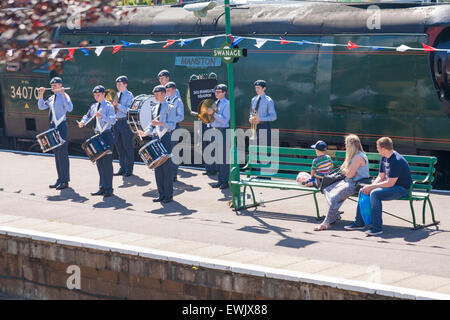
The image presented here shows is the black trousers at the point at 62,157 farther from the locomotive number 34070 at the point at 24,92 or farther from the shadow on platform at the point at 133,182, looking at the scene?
the locomotive number 34070 at the point at 24,92

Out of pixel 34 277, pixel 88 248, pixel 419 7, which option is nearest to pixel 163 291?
pixel 88 248

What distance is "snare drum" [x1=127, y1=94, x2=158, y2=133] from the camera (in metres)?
14.5

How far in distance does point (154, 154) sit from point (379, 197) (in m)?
3.82

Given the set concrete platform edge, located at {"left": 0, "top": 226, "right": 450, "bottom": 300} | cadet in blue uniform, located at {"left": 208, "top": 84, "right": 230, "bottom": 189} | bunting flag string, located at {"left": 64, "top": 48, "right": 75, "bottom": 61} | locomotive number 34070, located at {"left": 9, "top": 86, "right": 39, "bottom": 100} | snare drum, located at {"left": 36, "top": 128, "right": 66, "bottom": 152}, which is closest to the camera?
concrete platform edge, located at {"left": 0, "top": 226, "right": 450, "bottom": 300}

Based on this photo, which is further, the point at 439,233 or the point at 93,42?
the point at 93,42

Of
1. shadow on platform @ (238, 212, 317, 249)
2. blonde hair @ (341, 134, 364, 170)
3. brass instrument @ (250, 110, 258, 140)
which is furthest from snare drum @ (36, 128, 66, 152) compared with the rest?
blonde hair @ (341, 134, 364, 170)

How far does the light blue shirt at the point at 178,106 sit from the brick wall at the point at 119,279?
3.50 meters

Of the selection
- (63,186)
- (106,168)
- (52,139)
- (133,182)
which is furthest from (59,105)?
(133,182)

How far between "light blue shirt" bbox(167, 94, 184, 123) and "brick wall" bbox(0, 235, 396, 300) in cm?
350

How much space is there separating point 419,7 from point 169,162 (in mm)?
4956

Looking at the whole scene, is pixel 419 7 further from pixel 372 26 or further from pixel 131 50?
pixel 131 50

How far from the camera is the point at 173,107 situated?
526 inches

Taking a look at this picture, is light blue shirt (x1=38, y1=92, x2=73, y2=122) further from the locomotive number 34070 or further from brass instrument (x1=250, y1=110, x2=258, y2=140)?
the locomotive number 34070

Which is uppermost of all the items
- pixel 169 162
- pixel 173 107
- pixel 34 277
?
pixel 173 107
